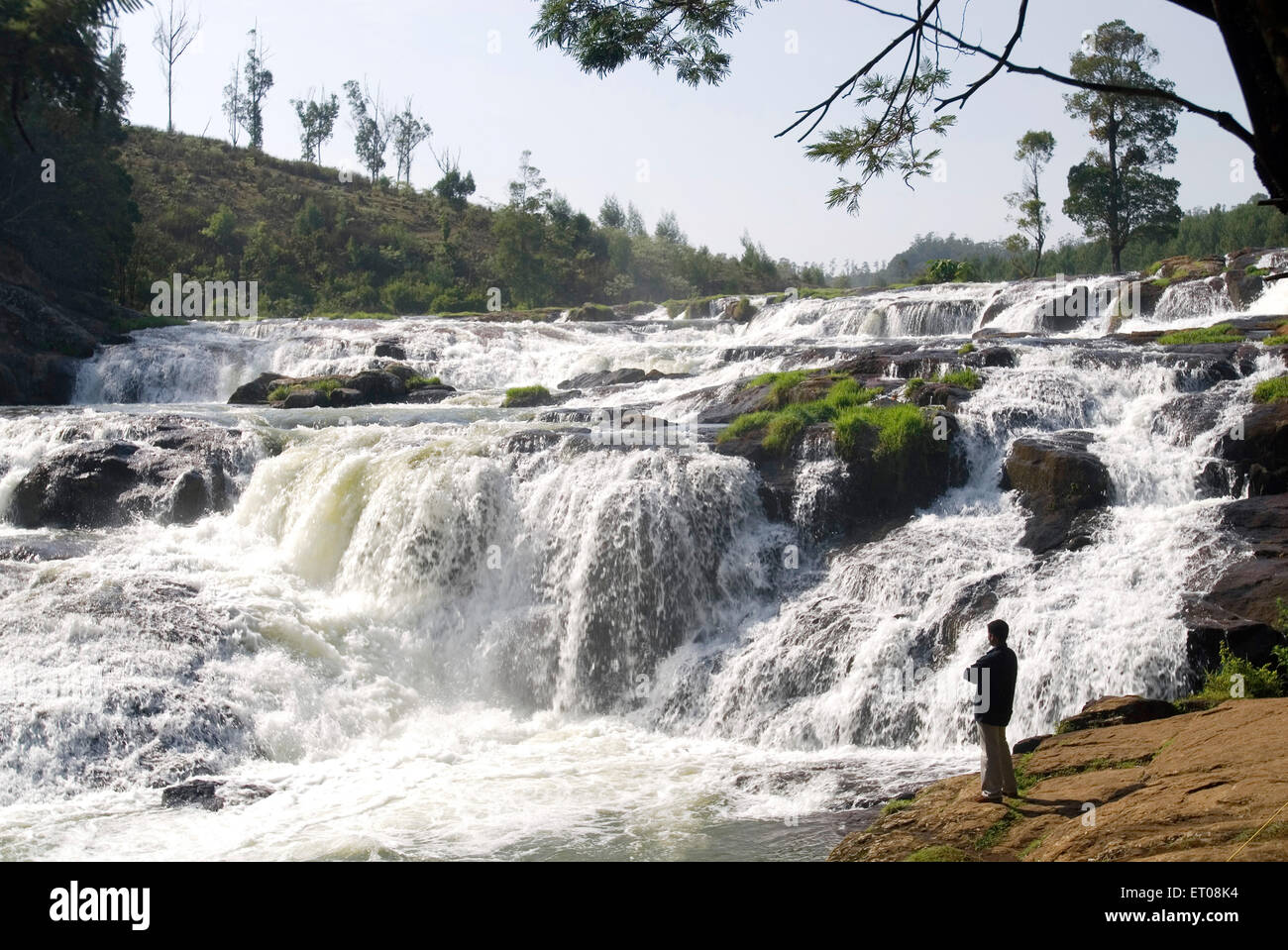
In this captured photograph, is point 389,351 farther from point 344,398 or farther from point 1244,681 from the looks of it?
point 1244,681

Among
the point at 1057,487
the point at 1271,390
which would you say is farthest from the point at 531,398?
the point at 1271,390

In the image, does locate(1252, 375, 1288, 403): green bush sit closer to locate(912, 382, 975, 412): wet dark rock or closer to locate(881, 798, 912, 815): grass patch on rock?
locate(912, 382, 975, 412): wet dark rock

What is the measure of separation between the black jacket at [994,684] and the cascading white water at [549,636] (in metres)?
1.66

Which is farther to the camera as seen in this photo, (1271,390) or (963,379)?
(963,379)

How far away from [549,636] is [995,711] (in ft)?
22.0

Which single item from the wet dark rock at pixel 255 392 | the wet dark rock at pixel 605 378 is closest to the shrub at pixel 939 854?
the wet dark rock at pixel 605 378

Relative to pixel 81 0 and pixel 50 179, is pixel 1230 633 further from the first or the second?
pixel 50 179

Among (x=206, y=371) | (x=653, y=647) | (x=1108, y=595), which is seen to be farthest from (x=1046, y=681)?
(x=206, y=371)

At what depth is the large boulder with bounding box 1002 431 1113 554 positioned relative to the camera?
11.3 meters

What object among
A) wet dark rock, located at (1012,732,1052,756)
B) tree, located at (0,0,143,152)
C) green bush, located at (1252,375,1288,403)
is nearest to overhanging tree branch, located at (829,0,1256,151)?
tree, located at (0,0,143,152)

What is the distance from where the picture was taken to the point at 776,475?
13352 mm

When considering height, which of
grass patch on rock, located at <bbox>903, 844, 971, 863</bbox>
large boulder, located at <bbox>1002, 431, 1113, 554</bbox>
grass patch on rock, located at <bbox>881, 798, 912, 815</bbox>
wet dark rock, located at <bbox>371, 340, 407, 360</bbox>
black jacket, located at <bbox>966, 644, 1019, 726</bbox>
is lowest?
grass patch on rock, located at <bbox>881, 798, 912, 815</bbox>

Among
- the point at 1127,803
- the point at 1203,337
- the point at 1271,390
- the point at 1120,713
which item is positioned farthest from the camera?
the point at 1203,337

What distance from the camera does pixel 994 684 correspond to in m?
6.64
